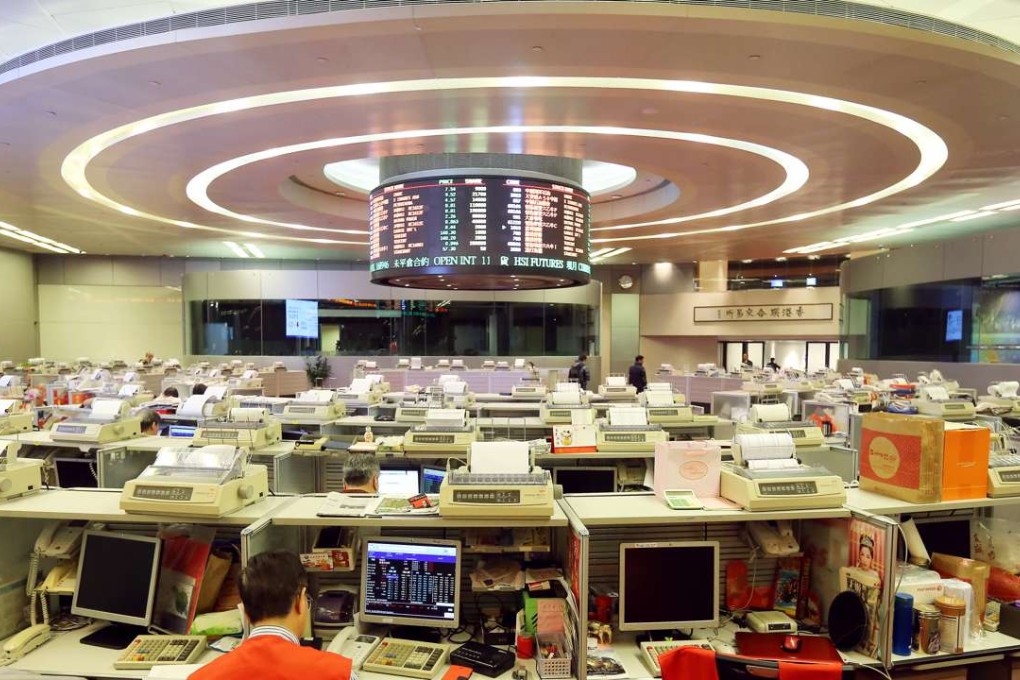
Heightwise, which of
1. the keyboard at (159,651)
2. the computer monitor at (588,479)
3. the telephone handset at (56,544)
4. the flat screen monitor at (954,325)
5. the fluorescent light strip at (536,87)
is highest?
the fluorescent light strip at (536,87)

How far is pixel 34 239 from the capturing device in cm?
1408

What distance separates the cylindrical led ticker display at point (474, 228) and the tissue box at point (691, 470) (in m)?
4.59

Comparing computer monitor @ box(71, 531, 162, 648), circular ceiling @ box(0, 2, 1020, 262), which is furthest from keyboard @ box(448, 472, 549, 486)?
circular ceiling @ box(0, 2, 1020, 262)

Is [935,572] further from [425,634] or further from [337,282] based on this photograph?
[337,282]

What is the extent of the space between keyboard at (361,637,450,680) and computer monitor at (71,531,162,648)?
104 cm

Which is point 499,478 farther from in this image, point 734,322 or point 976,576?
point 734,322

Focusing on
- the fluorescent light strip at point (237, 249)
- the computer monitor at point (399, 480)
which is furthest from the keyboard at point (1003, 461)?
the fluorescent light strip at point (237, 249)

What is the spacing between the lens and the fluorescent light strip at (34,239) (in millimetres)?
12550

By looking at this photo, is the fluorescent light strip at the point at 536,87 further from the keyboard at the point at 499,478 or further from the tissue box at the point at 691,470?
the keyboard at the point at 499,478

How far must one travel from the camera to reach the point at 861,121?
18.9ft

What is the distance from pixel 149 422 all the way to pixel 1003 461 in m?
6.39

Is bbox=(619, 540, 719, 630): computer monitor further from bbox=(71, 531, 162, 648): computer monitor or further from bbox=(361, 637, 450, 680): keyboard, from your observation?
bbox=(71, 531, 162, 648): computer monitor

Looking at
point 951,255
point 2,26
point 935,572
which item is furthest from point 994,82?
point 951,255

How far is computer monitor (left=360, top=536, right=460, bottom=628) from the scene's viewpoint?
8.20 feet
